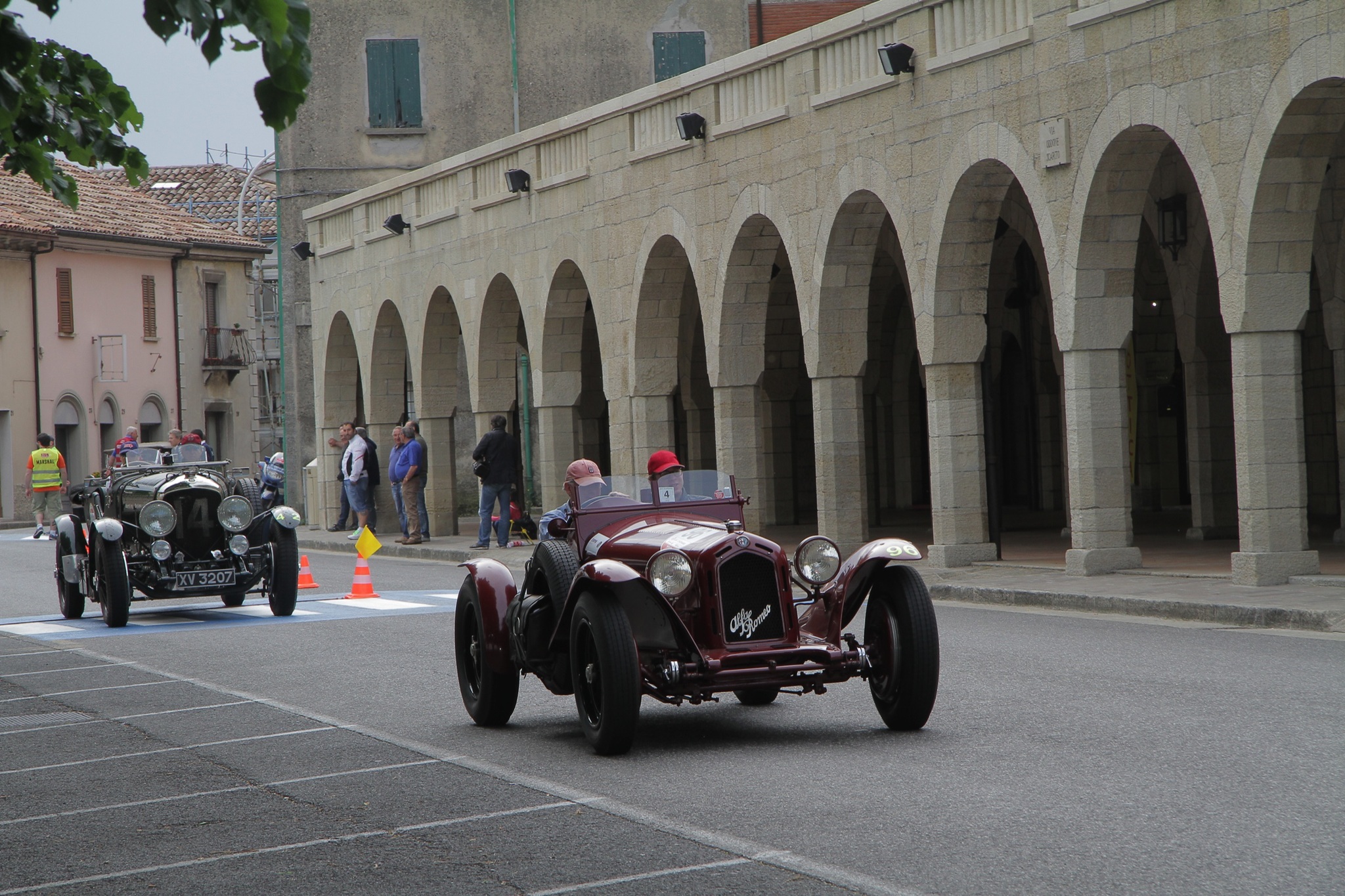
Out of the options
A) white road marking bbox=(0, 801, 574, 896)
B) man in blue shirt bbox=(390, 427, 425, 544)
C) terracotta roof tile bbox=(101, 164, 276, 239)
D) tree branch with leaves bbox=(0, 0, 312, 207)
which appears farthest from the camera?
terracotta roof tile bbox=(101, 164, 276, 239)

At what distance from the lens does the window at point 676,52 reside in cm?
3466

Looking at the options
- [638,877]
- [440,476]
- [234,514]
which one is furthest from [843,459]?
[638,877]

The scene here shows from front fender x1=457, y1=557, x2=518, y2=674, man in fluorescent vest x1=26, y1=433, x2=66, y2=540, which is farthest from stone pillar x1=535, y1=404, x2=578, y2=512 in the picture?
front fender x1=457, y1=557, x2=518, y2=674

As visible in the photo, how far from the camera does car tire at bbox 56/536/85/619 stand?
16891 millimetres

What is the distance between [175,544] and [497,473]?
333 inches

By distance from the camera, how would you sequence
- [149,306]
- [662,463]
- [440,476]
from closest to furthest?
[662,463] < [440,476] < [149,306]

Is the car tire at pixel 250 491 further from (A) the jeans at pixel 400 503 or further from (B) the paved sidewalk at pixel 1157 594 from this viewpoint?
(A) the jeans at pixel 400 503

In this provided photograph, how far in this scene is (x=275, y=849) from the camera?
21.0 ft

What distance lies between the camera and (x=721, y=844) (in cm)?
609

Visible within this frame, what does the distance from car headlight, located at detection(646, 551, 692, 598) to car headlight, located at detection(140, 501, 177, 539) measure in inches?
353

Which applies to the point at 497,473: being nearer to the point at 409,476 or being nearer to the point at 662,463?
the point at 409,476

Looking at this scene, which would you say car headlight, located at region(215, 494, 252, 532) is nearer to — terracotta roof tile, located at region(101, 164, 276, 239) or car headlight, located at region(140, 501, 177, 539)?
car headlight, located at region(140, 501, 177, 539)

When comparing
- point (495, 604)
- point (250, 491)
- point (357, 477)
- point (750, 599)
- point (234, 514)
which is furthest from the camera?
point (357, 477)

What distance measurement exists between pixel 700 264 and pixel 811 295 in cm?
243
